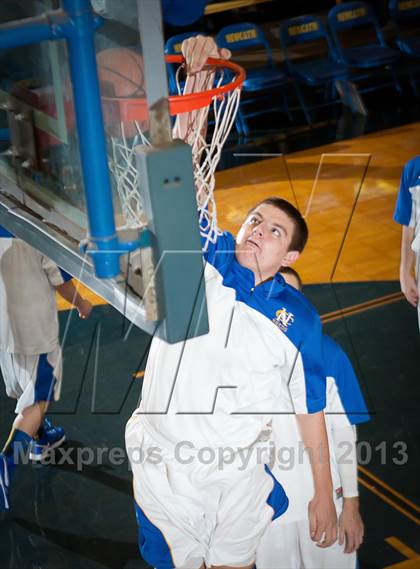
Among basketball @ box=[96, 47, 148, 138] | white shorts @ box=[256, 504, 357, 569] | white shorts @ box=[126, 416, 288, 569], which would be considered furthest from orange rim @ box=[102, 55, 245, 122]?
white shorts @ box=[256, 504, 357, 569]

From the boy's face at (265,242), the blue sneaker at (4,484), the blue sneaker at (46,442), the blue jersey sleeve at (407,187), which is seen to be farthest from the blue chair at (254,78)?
the boy's face at (265,242)

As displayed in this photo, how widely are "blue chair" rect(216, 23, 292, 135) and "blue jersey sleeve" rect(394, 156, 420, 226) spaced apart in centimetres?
512

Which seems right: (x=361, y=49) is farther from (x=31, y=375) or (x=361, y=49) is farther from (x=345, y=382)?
(x=345, y=382)

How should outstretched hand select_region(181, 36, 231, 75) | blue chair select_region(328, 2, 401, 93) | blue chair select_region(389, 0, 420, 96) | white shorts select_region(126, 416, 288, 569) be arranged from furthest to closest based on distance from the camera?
blue chair select_region(389, 0, 420, 96)
blue chair select_region(328, 2, 401, 93)
white shorts select_region(126, 416, 288, 569)
outstretched hand select_region(181, 36, 231, 75)

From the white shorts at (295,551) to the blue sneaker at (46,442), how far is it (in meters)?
1.84

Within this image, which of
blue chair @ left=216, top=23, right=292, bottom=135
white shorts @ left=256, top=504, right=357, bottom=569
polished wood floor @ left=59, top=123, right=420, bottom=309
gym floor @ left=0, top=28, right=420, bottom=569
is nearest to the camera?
white shorts @ left=256, top=504, right=357, bottom=569

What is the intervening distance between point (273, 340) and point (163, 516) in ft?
2.40

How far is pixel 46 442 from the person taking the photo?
5156mm

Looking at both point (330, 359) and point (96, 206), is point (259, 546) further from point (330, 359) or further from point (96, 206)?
point (96, 206)

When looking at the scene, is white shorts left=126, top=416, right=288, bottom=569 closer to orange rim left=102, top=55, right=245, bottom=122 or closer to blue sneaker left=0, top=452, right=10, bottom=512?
orange rim left=102, top=55, right=245, bottom=122

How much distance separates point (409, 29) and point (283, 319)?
10.4m

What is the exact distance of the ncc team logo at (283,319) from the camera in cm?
317

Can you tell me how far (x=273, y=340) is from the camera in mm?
3170

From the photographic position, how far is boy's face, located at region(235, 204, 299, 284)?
10.6ft
